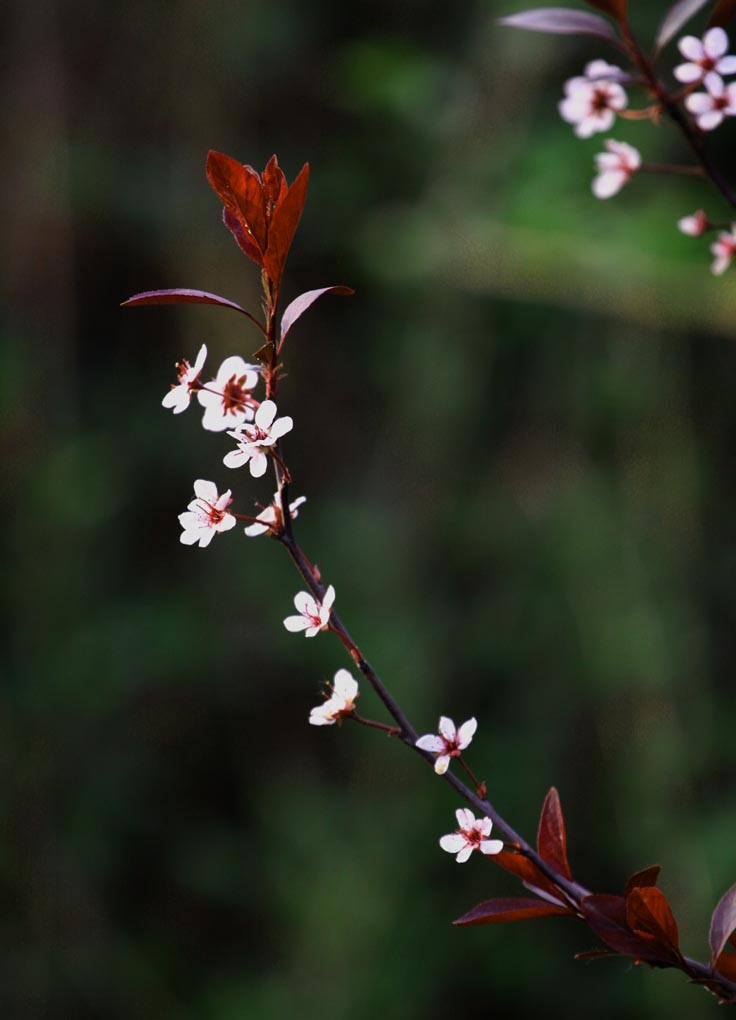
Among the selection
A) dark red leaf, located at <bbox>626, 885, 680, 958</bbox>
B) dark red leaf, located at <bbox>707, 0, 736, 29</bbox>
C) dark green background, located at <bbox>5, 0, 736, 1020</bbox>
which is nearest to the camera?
dark red leaf, located at <bbox>626, 885, 680, 958</bbox>

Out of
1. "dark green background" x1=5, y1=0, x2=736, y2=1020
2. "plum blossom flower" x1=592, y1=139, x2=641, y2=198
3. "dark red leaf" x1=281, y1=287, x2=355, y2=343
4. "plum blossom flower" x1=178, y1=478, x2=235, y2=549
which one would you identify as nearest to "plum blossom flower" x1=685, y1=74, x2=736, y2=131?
"plum blossom flower" x1=592, y1=139, x2=641, y2=198

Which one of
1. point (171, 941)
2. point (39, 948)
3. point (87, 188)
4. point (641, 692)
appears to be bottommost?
point (171, 941)

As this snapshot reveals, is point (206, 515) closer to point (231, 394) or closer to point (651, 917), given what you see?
point (231, 394)

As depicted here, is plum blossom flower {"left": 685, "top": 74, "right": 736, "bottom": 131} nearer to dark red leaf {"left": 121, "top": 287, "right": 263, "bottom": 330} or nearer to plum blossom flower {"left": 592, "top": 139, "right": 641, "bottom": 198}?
plum blossom flower {"left": 592, "top": 139, "right": 641, "bottom": 198}

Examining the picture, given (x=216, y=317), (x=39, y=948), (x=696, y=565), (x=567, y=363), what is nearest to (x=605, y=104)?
(x=567, y=363)

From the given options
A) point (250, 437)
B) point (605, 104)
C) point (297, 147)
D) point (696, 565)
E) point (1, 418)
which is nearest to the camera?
point (250, 437)

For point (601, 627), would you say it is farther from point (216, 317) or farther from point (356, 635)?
point (216, 317)

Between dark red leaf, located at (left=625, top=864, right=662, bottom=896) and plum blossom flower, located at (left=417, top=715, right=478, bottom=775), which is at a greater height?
plum blossom flower, located at (left=417, top=715, right=478, bottom=775)
